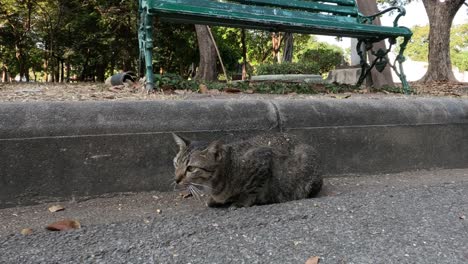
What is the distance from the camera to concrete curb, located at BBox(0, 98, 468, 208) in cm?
249

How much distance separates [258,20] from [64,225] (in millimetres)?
2884

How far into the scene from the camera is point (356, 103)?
3.52m

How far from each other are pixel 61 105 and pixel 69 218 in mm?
770

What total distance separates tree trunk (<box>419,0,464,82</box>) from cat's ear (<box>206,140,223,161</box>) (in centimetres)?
1006

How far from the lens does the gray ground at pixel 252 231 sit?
188cm

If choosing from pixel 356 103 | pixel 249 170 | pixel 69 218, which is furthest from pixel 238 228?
pixel 356 103

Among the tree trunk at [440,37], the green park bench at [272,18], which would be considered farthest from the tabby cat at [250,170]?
the tree trunk at [440,37]

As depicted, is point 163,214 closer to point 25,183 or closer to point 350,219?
point 25,183

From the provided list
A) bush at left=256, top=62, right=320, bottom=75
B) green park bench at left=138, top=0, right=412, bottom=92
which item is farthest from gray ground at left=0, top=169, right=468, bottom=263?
bush at left=256, top=62, right=320, bottom=75

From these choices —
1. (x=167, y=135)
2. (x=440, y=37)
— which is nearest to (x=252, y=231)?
(x=167, y=135)

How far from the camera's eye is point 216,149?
2488 mm

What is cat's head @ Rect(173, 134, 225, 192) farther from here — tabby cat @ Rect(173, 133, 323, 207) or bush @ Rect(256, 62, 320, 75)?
bush @ Rect(256, 62, 320, 75)

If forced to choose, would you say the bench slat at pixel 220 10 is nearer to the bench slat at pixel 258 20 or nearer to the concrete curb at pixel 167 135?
the bench slat at pixel 258 20

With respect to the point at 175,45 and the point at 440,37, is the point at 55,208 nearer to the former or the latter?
the point at 440,37
